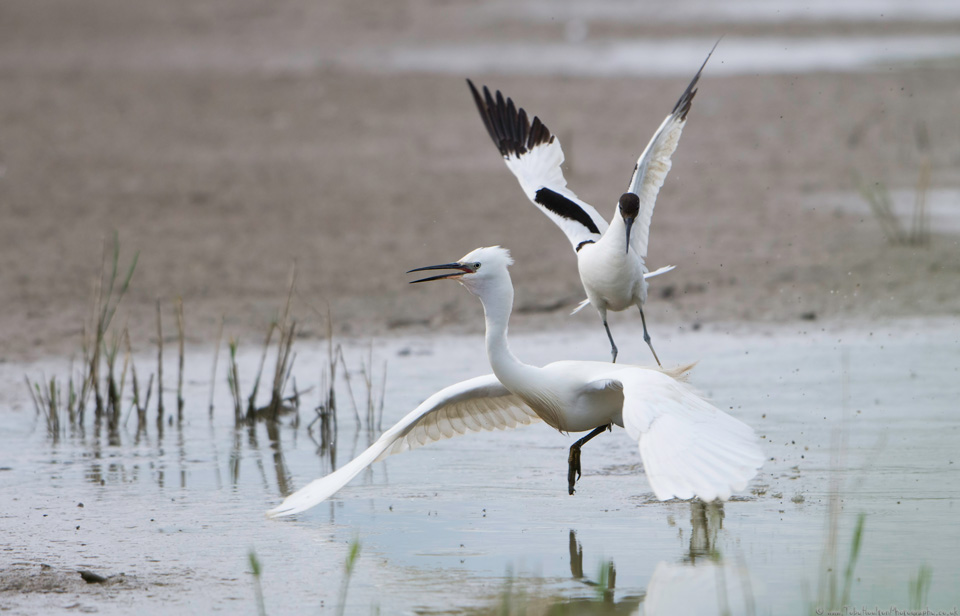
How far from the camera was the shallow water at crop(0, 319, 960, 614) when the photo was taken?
16.0 ft

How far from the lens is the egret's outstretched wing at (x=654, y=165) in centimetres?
723

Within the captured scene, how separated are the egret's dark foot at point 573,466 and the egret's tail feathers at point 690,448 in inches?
40.3

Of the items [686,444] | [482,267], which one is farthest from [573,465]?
[686,444]

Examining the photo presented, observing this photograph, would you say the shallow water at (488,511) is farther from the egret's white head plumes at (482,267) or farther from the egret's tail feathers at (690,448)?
the egret's white head plumes at (482,267)

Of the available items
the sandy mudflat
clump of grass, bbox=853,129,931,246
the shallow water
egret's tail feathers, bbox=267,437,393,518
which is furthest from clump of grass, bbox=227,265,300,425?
clump of grass, bbox=853,129,931,246

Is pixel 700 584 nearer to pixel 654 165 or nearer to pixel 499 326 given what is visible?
pixel 499 326

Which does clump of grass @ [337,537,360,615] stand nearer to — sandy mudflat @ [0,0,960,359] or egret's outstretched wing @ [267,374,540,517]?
egret's outstretched wing @ [267,374,540,517]

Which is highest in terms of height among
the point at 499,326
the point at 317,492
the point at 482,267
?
the point at 482,267

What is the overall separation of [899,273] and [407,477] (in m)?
5.77

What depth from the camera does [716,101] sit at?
1789cm

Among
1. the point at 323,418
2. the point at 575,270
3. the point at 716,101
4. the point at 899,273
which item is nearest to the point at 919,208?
the point at 899,273

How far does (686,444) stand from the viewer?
463 centimetres

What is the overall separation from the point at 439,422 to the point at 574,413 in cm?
74

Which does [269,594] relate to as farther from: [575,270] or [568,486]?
[575,270]
